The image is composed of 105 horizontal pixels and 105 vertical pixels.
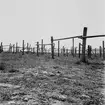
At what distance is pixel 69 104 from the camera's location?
2332 mm

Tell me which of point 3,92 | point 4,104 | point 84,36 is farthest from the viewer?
point 84,36

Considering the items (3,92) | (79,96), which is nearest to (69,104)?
(79,96)

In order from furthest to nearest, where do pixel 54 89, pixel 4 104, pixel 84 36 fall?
1. pixel 84 36
2. pixel 54 89
3. pixel 4 104

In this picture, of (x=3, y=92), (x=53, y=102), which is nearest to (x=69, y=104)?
(x=53, y=102)

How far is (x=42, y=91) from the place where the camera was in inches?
119

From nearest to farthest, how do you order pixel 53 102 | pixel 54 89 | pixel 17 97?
pixel 53 102 → pixel 17 97 → pixel 54 89

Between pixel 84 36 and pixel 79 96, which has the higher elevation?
pixel 84 36

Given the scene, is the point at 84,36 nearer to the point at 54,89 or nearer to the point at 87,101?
the point at 54,89

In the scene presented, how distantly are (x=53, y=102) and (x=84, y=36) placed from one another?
6.82 metres

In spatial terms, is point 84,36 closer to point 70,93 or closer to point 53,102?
point 70,93

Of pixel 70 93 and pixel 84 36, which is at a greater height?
pixel 84 36

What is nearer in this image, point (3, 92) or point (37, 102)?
point (37, 102)

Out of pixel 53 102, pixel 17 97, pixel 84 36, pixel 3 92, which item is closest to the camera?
pixel 53 102

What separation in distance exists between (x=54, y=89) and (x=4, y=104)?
1.25 m
